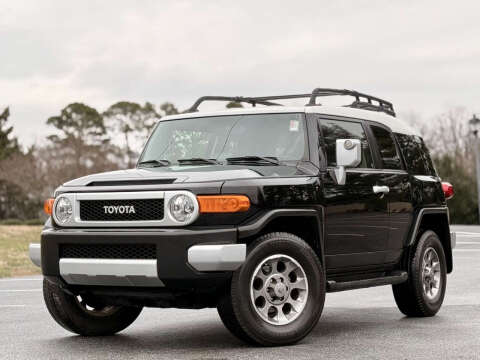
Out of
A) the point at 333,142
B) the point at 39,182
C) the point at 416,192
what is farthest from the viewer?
the point at 39,182

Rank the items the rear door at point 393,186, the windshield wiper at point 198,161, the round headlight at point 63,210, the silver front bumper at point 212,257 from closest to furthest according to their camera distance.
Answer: the silver front bumper at point 212,257 < the round headlight at point 63,210 < the windshield wiper at point 198,161 < the rear door at point 393,186

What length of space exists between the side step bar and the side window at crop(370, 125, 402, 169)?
1050mm

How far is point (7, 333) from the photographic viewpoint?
8.74m

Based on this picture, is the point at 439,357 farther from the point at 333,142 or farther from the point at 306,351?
the point at 333,142

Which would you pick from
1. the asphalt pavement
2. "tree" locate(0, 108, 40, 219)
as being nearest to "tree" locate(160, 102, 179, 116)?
"tree" locate(0, 108, 40, 219)

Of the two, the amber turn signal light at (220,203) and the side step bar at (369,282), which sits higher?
the amber turn signal light at (220,203)

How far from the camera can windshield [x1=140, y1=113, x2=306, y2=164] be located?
801 centimetres

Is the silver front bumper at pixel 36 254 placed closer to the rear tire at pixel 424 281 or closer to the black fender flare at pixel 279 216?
the black fender flare at pixel 279 216

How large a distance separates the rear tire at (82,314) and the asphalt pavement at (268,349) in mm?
108

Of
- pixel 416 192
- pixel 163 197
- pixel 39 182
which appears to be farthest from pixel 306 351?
pixel 39 182

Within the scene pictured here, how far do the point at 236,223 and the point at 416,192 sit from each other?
2.95 m

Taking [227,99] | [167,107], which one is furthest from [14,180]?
[227,99]

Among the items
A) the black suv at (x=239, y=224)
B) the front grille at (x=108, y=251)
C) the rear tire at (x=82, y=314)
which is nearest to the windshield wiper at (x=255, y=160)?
the black suv at (x=239, y=224)

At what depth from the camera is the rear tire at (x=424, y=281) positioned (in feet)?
30.6
